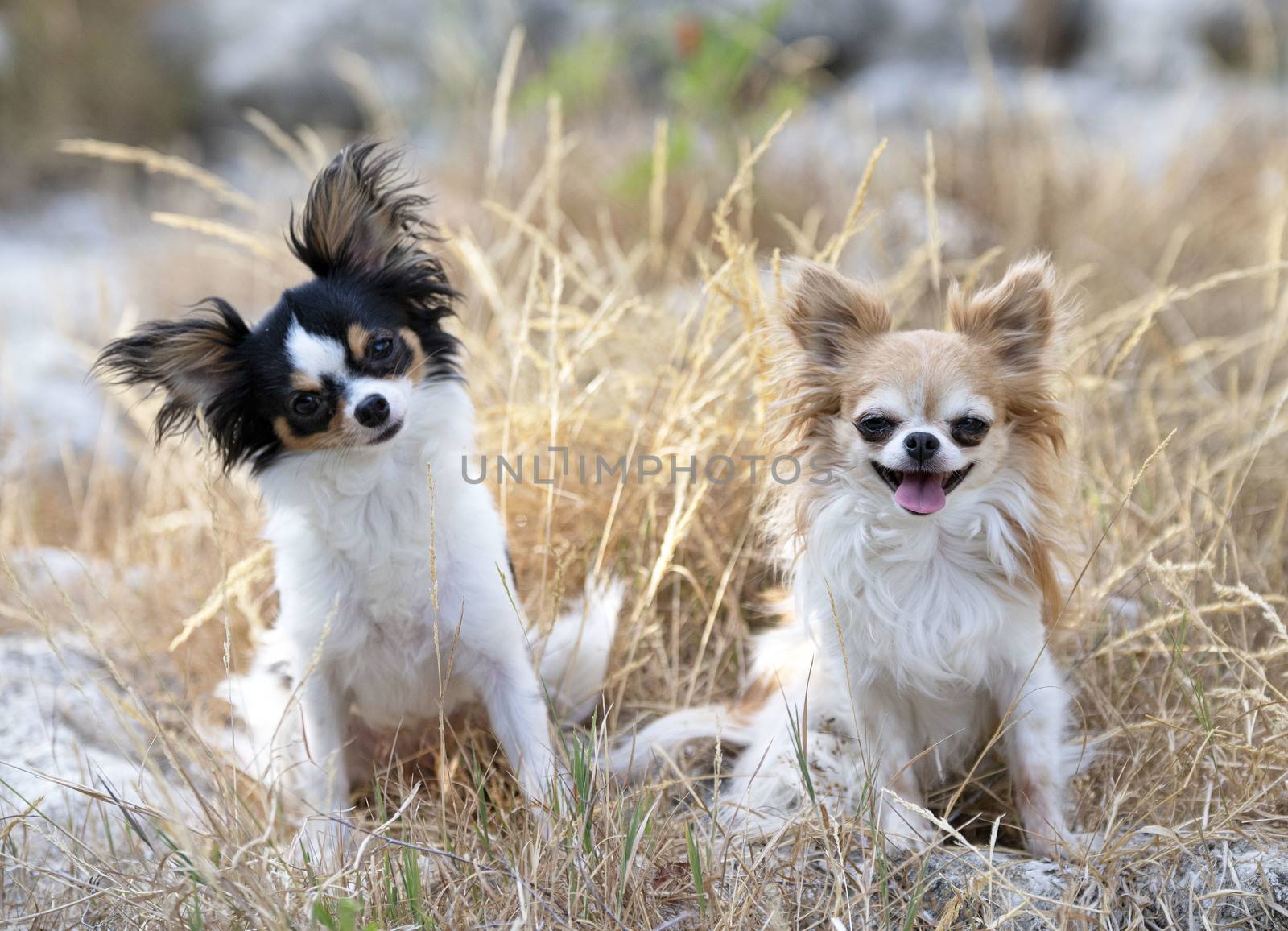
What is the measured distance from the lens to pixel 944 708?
2.71 meters

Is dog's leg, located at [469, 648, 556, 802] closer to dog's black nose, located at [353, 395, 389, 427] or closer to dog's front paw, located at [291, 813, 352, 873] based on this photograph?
dog's front paw, located at [291, 813, 352, 873]

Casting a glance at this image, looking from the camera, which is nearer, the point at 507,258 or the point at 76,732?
the point at 76,732

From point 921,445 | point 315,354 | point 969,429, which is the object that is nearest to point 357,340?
point 315,354

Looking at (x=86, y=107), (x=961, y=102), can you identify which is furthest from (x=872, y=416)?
(x=86, y=107)

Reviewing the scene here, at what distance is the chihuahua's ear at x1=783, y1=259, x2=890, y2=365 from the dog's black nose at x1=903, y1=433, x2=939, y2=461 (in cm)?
40

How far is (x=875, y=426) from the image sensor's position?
2.48 meters

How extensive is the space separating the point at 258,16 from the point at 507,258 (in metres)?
9.56

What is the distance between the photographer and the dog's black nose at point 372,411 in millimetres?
2506

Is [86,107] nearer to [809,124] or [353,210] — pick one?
[809,124]

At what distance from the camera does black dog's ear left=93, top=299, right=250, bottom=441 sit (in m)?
2.54

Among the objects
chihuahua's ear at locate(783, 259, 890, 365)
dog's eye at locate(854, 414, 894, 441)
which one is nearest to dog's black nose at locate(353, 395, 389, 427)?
chihuahua's ear at locate(783, 259, 890, 365)

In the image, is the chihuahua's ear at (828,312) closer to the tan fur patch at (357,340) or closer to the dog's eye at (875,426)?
the dog's eye at (875,426)

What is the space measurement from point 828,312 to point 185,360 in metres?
1.64

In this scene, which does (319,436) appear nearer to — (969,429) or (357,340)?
(357,340)
